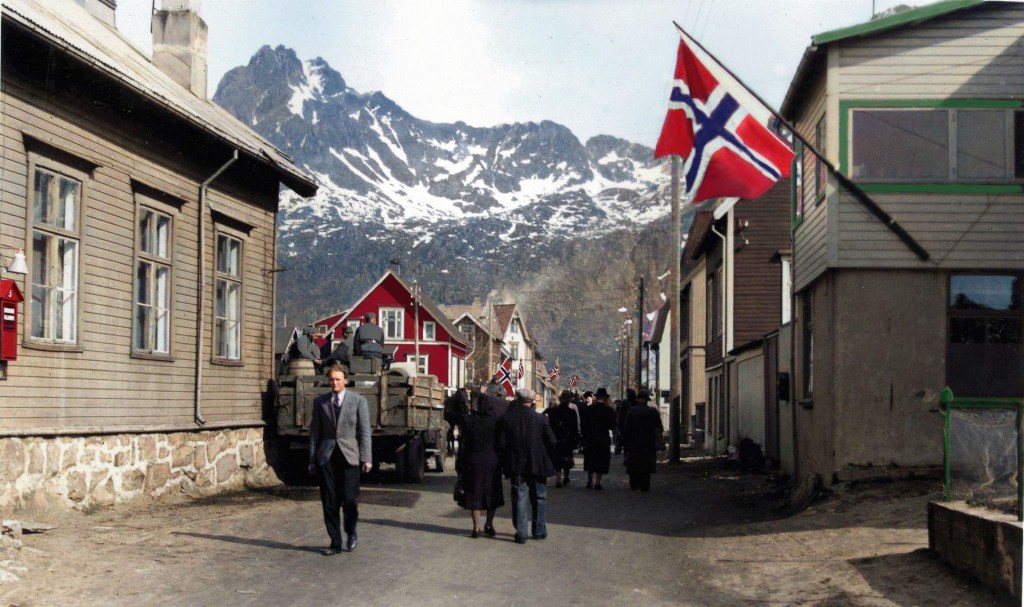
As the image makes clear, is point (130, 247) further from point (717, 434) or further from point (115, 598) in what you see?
point (717, 434)

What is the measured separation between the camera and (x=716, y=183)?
13.4 meters

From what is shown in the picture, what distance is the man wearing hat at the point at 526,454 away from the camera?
13.1m

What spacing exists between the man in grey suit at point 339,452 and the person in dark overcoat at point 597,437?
9.17 metres

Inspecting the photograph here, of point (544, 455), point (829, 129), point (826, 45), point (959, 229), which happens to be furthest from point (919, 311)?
point (544, 455)

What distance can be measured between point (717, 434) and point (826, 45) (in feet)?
74.3

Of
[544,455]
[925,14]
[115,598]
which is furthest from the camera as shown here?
[925,14]

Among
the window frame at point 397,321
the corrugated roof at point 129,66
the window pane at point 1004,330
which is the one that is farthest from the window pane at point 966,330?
the window frame at point 397,321

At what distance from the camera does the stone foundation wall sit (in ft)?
43.4

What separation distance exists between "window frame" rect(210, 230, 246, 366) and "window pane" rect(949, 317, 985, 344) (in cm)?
1108

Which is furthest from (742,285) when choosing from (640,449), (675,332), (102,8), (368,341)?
(102,8)

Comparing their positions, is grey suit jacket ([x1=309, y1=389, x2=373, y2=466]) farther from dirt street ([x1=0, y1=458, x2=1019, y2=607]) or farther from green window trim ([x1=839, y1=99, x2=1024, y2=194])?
green window trim ([x1=839, y1=99, x2=1024, y2=194])

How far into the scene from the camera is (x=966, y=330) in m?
16.1

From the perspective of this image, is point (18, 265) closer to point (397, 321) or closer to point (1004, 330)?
point (1004, 330)

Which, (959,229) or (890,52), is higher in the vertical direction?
(890,52)
